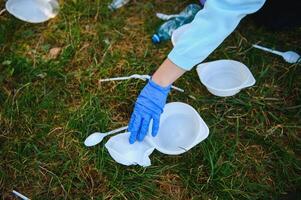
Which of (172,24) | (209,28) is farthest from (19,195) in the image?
(172,24)

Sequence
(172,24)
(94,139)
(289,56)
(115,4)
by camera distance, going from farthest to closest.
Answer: (115,4)
(172,24)
(289,56)
(94,139)

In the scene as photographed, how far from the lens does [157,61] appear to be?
203 cm

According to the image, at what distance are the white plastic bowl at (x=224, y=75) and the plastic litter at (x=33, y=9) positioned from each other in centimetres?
93

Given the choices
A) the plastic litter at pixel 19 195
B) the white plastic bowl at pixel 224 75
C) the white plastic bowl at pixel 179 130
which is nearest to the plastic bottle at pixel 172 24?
the white plastic bowl at pixel 224 75

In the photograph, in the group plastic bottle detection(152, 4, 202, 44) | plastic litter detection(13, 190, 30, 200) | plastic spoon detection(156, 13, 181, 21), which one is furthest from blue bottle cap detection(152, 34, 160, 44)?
plastic litter detection(13, 190, 30, 200)

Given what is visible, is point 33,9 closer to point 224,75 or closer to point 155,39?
point 155,39

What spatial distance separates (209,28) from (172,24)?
2.24 ft

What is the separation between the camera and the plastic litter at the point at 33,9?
7.10 ft

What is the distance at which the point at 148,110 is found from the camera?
1.65 meters

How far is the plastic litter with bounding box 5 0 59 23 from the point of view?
7.10 ft

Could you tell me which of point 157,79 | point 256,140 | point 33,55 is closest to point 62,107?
point 33,55

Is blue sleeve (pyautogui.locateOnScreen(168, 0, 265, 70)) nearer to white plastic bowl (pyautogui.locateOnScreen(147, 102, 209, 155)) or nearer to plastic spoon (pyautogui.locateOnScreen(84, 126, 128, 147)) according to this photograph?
white plastic bowl (pyautogui.locateOnScreen(147, 102, 209, 155))

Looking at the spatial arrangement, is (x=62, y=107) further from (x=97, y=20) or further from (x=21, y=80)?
(x=97, y=20)

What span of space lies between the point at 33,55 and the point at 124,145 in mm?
765
